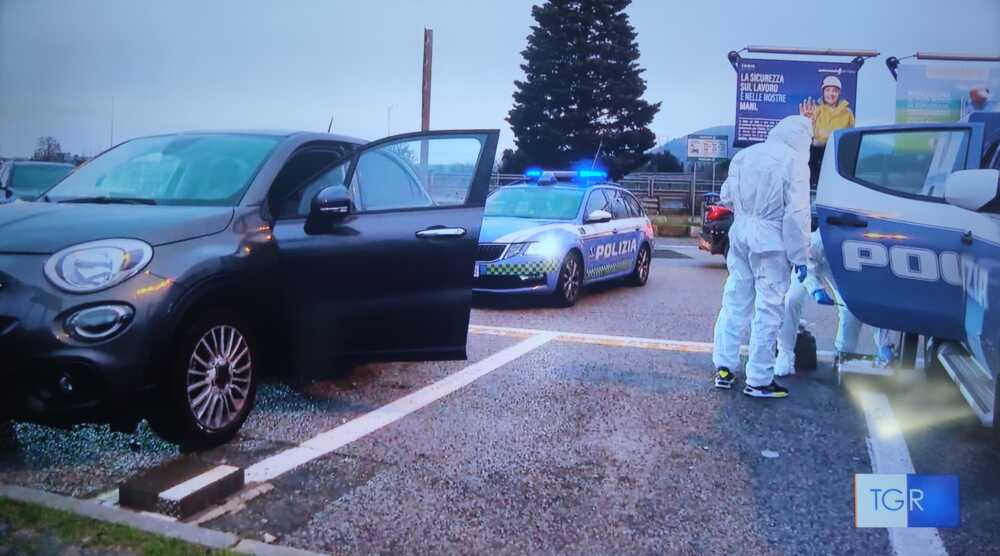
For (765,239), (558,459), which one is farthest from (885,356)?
(558,459)

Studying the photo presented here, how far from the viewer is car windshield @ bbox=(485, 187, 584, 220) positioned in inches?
378

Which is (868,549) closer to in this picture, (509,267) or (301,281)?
(301,281)

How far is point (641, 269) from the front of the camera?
11445 mm

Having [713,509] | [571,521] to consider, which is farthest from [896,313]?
[571,521]

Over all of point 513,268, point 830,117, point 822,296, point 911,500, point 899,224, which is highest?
point 830,117

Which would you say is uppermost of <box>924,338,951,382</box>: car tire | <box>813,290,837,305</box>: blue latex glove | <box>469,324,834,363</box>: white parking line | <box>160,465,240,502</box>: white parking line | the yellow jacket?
the yellow jacket

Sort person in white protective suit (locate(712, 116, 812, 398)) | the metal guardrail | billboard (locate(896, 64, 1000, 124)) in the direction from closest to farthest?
person in white protective suit (locate(712, 116, 812, 398))
billboard (locate(896, 64, 1000, 124))
the metal guardrail

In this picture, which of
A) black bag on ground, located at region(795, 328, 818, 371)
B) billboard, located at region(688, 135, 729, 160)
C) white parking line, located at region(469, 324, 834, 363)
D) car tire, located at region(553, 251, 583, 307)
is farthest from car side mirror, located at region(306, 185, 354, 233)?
billboard, located at region(688, 135, 729, 160)

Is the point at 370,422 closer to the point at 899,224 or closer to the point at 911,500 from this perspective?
the point at 911,500

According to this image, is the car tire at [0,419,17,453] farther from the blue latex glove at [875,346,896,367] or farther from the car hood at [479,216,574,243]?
the blue latex glove at [875,346,896,367]

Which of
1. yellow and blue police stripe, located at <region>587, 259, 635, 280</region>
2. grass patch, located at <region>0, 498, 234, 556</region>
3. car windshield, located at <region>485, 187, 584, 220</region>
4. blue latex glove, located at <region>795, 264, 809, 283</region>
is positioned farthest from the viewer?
yellow and blue police stripe, located at <region>587, 259, 635, 280</region>

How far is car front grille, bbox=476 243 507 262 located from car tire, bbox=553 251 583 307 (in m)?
0.68

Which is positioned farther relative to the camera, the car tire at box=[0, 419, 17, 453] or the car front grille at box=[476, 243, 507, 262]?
the car front grille at box=[476, 243, 507, 262]

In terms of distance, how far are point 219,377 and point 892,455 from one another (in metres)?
3.33
